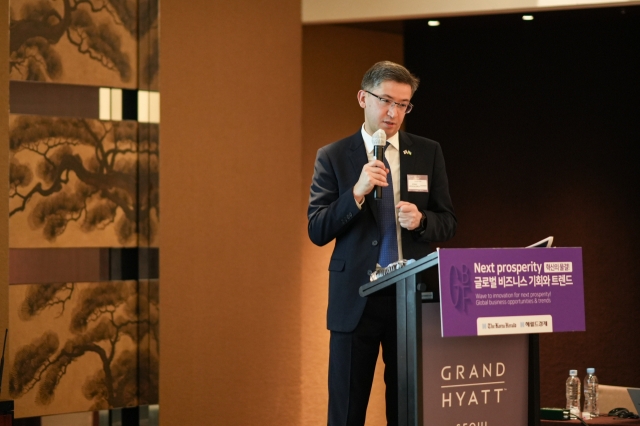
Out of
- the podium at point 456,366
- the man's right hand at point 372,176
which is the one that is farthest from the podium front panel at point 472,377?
the man's right hand at point 372,176

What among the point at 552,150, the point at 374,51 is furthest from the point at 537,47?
the point at 374,51

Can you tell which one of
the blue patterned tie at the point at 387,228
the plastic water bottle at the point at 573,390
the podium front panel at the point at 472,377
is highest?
the blue patterned tie at the point at 387,228

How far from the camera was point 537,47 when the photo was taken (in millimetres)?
5195

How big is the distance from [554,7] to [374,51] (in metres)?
1.20

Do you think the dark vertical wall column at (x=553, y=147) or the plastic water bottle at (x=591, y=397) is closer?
the plastic water bottle at (x=591, y=397)

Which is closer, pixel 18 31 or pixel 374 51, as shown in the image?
pixel 18 31

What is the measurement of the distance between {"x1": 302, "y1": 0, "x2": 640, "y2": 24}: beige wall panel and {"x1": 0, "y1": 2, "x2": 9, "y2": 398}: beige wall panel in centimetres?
169

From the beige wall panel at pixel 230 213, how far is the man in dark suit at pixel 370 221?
54.3 inches

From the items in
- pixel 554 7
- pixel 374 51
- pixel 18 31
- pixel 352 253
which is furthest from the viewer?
pixel 374 51

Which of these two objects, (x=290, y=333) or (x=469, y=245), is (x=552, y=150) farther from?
(x=290, y=333)

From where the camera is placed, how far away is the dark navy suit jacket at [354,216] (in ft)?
9.45

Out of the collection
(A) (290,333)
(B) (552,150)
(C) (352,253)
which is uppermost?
(B) (552,150)

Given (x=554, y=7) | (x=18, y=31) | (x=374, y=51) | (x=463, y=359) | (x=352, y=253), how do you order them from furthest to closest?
→ (x=374, y=51) < (x=554, y=7) < (x=18, y=31) < (x=352, y=253) < (x=463, y=359)

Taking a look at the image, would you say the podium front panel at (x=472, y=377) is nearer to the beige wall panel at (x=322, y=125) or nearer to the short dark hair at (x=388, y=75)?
the short dark hair at (x=388, y=75)
